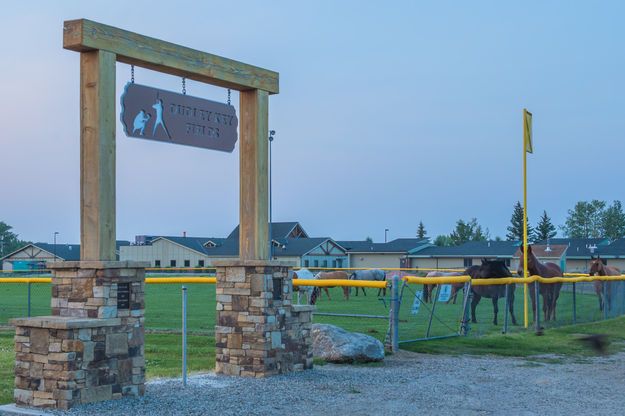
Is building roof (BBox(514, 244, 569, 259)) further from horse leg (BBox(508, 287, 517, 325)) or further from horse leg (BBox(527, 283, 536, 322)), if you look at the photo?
horse leg (BBox(508, 287, 517, 325))

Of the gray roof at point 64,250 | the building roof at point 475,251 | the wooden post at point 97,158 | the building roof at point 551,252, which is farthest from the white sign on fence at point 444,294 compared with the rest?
the gray roof at point 64,250

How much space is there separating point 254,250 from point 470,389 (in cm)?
357

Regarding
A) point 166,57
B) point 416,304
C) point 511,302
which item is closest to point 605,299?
point 511,302

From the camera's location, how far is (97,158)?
857cm

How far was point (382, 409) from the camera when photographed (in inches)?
327

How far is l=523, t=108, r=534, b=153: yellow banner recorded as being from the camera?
17.7 m

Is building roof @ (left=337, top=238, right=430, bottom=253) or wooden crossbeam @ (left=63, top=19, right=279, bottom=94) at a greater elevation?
wooden crossbeam @ (left=63, top=19, right=279, bottom=94)

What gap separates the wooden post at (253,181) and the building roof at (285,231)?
235ft

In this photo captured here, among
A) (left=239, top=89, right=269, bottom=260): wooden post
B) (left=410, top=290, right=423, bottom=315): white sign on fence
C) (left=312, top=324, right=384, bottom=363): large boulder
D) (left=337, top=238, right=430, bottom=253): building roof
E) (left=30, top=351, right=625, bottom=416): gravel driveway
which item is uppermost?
(left=239, top=89, right=269, bottom=260): wooden post

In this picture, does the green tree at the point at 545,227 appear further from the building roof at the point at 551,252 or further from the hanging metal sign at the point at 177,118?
the hanging metal sign at the point at 177,118

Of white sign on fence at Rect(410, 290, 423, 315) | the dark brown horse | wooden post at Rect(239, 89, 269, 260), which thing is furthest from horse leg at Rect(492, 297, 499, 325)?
wooden post at Rect(239, 89, 269, 260)

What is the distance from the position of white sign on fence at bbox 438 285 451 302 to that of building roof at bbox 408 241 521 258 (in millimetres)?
65780

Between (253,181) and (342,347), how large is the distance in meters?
3.10

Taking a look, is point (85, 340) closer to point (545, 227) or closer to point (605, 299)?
point (605, 299)
